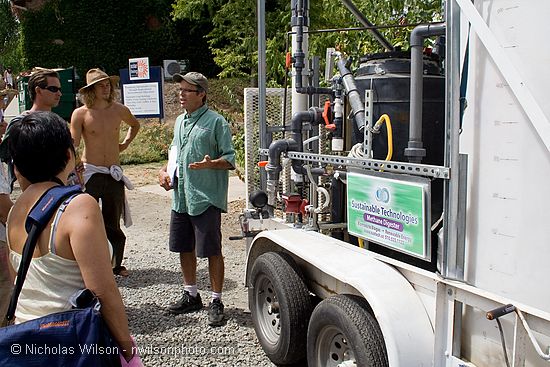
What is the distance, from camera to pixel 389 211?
9.02 ft

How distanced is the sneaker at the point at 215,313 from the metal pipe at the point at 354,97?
2036mm

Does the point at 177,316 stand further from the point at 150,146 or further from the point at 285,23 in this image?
the point at 150,146

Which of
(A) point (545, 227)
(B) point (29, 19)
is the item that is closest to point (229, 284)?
(A) point (545, 227)

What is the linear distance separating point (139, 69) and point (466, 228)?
40.9 ft

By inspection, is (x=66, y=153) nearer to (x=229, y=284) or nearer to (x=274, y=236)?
(x=274, y=236)

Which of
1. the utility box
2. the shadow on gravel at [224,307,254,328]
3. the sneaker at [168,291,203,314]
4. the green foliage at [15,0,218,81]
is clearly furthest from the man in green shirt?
the green foliage at [15,0,218,81]

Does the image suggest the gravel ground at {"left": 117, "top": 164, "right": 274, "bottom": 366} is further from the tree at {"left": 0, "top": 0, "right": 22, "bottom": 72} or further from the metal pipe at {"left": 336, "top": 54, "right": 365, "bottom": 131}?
the tree at {"left": 0, "top": 0, "right": 22, "bottom": 72}

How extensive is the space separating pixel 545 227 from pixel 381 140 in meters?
1.16

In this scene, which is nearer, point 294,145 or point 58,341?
point 58,341

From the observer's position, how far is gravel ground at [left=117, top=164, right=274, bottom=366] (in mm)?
4047

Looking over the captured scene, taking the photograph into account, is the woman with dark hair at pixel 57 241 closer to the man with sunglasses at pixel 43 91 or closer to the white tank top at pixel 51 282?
the white tank top at pixel 51 282

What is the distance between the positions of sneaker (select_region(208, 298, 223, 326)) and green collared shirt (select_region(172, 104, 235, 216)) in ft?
2.40

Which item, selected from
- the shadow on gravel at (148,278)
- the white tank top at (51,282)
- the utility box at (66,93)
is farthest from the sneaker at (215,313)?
the utility box at (66,93)

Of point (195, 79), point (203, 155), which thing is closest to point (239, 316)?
point (203, 155)
